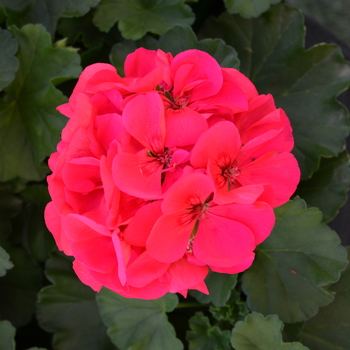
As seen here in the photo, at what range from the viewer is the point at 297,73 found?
3.69 feet

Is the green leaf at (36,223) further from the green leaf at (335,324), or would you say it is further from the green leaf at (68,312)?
the green leaf at (335,324)

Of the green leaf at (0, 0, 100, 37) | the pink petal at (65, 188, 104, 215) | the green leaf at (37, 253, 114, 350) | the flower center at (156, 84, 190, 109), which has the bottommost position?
the green leaf at (37, 253, 114, 350)

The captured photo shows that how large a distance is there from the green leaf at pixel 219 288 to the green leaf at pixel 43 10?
79 centimetres

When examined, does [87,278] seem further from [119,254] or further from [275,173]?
[275,173]

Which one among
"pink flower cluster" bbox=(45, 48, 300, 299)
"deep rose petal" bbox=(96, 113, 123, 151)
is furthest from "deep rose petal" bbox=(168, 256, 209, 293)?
"deep rose petal" bbox=(96, 113, 123, 151)

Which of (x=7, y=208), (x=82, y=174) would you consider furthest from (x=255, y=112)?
(x=7, y=208)

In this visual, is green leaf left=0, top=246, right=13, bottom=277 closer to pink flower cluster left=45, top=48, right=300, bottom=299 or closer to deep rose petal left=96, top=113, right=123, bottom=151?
pink flower cluster left=45, top=48, right=300, bottom=299

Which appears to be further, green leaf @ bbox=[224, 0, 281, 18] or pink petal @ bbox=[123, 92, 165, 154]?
green leaf @ bbox=[224, 0, 281, 18]

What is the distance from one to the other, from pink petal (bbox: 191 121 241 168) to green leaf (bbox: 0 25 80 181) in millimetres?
644

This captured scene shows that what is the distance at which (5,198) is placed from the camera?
4.14ft

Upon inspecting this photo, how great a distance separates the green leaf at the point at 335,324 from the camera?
3.54ft

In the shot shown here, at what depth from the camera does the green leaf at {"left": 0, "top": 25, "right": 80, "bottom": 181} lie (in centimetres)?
106

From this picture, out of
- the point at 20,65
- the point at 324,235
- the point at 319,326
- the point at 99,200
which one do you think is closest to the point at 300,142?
the point at 324,235

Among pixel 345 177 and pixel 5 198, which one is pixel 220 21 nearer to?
pixel 345 177
